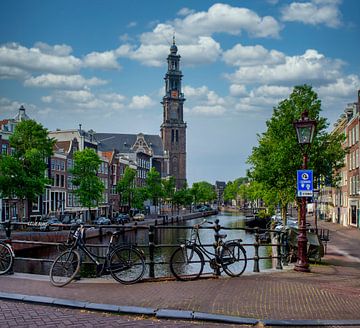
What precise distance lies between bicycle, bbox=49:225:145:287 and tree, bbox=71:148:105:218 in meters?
44.2

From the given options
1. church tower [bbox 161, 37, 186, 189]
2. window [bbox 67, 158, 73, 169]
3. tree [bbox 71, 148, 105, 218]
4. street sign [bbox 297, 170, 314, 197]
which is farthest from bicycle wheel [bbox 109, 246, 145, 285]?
church tower [bbox 161, 37, 186, 189]

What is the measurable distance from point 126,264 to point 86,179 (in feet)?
147

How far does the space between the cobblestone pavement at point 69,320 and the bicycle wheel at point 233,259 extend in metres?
4.27

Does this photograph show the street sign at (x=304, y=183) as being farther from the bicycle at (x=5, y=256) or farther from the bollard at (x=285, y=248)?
the bicycle at (x=5, y=256)

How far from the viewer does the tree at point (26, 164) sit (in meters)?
41.9

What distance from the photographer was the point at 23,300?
8609 mm

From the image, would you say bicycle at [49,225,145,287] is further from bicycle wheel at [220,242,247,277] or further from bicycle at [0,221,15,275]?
bicycle wheel at [220,242,247,277]

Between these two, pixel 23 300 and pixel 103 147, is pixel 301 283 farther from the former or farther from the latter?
pixel 103 147

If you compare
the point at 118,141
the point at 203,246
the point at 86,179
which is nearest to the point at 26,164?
the point at 86,179

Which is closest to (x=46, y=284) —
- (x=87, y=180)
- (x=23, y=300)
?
(x=23, y=300)

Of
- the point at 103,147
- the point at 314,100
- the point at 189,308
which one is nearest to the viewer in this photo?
the point at 189,308

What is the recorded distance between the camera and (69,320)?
7477mm

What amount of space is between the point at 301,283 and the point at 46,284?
5701mm

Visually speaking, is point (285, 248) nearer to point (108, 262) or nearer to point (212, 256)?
point (212, 256)
